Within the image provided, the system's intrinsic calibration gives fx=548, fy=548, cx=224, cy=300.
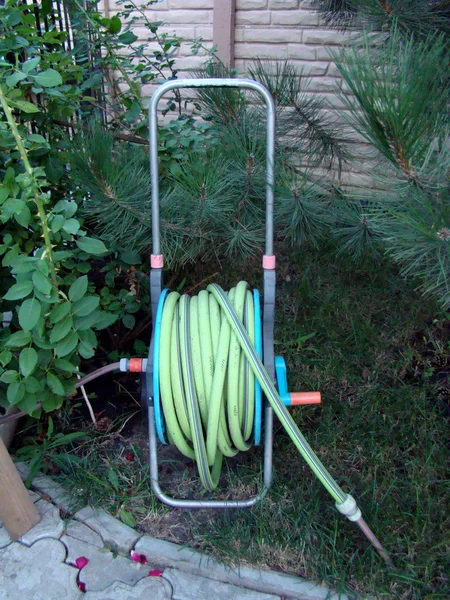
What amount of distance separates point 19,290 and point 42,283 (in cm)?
8

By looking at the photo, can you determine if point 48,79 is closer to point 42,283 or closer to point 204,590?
point 42,283

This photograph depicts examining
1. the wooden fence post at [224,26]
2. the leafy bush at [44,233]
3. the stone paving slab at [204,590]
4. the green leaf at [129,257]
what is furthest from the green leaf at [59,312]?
the wooden fence post at [224,26]

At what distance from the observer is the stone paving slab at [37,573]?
1.77m

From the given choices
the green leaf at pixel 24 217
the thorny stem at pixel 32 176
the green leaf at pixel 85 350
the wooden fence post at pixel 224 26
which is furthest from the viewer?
the wooden fence post at pixel 224 26

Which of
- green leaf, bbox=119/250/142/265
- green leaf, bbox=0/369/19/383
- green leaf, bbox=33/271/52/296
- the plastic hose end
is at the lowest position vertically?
the plastic hose end

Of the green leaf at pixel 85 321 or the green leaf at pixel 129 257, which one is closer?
the green leaf at pixel 85 321

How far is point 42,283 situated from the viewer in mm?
1697

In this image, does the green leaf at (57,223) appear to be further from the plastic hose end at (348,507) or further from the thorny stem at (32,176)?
the plastic hose end at (348,507)

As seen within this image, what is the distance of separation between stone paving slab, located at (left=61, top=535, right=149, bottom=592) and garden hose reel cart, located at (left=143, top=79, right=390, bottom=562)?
0.25m

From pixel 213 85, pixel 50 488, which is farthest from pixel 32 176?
pixel 50 488

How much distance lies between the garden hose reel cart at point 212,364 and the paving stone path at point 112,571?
19 cm

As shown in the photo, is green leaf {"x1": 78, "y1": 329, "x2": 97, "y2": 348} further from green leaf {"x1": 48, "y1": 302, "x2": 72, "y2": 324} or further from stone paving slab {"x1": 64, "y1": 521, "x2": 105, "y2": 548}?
stone paving slab {"x1": 64, "y1": 521, "x2": 105, "y2": 548}

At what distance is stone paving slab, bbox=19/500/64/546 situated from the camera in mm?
1941

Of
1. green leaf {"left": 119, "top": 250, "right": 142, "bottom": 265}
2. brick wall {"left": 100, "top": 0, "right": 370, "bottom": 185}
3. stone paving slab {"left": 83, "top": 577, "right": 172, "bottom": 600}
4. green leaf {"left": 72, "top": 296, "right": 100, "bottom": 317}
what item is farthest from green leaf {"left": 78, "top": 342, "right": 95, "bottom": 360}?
brick wall {"left": 100, "top": 0, "right": 370, "bottom": 185}
